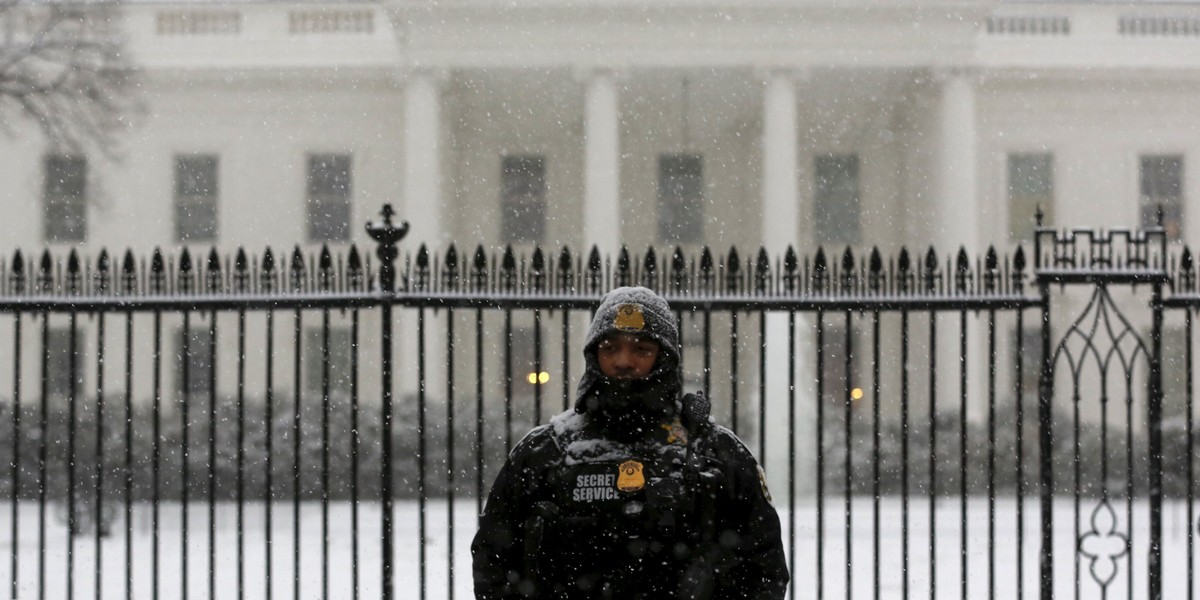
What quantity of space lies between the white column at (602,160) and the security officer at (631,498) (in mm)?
17062

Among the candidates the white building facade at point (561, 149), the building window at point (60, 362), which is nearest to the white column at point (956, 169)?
the white building facade at point (561, 149)

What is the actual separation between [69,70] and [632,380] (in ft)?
48.3

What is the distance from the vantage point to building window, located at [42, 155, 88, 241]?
2409 centimetres

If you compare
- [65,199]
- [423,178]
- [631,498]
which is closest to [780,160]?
[423,178]

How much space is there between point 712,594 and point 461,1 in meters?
17.9

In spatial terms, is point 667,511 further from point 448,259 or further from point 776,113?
point 776,113

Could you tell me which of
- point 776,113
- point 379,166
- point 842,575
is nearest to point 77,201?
point 379,166

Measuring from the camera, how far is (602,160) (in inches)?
803

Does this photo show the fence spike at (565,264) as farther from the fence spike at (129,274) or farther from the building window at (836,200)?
the building window at (836,200)

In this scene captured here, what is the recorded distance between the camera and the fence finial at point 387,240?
5305 millimetres

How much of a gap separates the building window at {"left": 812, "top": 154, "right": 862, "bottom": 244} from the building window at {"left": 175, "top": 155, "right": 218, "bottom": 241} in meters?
11.0

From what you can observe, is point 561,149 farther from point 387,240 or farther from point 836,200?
point 387,240

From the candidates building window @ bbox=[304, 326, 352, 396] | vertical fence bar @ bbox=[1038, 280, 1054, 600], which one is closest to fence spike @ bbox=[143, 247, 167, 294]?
vertical fence bar @ bbox=[1038, 280, 1054, 600]

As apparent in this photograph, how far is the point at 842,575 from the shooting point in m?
9.98
